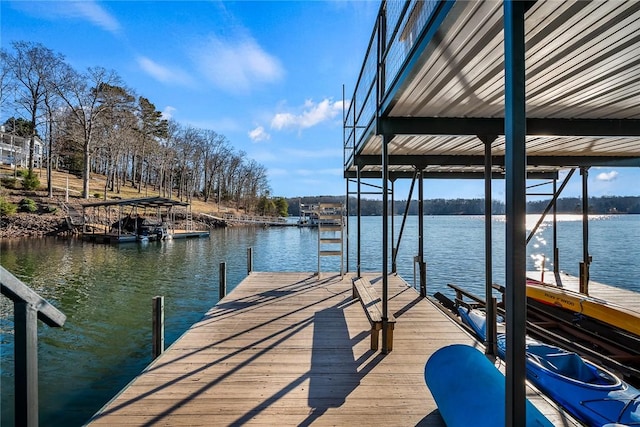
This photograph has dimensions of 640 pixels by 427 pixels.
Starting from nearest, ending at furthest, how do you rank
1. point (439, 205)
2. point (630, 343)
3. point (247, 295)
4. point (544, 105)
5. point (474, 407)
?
point (474, 407) < point (544, 105) < point (630, 343) < point (247, 295) < point (439, 205)

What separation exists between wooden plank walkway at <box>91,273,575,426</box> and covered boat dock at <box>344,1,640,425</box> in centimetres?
125

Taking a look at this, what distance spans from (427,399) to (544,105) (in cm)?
315

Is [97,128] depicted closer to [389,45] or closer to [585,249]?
[389,45]

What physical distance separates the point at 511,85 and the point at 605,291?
28.6ft

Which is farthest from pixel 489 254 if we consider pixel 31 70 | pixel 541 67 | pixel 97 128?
pixel 31 70

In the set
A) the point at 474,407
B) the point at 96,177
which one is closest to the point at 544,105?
the point at 474,407

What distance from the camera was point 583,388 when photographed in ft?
9.11

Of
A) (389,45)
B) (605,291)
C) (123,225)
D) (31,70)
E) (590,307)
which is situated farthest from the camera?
(31,70)

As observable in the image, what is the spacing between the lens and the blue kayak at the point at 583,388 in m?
2.50

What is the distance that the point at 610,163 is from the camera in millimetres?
6043

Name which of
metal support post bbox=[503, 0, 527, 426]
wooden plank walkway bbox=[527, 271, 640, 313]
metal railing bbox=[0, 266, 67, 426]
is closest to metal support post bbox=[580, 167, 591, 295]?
wooden plank walkway bbox=[527, 271, 640, 313]

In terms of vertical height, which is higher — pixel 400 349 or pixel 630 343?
pixel 400 349

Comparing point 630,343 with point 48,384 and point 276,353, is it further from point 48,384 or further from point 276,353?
point 48,384

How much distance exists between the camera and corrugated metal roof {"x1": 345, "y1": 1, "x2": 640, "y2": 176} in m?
1.94
